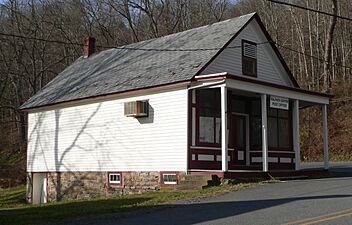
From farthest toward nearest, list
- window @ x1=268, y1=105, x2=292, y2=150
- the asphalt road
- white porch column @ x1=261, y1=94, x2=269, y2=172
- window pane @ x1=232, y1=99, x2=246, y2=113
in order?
window @ x1=268, y1=105, x2=292, y2=150
window pane @ x1=232, y1=99, x2=246, y2=113
white porch column @ x1=261, y1=94, x2=269, y2=172
the asphalt road

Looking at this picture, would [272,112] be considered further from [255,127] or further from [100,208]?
[100,208]

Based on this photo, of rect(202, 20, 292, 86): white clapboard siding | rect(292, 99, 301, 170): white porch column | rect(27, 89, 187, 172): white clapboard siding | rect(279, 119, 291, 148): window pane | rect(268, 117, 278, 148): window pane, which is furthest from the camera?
rect(279, 119, 291, 148): window pane

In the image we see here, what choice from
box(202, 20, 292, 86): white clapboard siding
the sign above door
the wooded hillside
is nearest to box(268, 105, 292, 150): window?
box(202, 20, 292, 86): white clapboard siding

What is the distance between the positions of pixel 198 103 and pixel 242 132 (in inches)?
163

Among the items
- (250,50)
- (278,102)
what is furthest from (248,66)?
(278,102)

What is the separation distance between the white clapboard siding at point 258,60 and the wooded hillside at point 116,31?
1933 cm

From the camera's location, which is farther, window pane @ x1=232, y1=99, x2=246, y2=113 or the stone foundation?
window pane @ x1=232, y1=99, x2=246, y2=113

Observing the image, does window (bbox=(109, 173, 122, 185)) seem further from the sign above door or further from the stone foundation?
the sign above door

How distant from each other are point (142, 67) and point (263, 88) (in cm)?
594

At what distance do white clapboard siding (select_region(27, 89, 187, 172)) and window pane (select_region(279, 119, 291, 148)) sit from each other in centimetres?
628

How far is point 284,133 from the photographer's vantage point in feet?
77.3

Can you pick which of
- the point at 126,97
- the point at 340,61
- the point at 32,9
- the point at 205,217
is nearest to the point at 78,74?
the point at 126,97

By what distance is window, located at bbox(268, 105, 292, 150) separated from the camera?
2283 centimetres

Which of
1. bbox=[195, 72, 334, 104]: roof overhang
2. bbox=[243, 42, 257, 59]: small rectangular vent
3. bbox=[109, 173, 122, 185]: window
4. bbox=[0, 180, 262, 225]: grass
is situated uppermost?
bbox=[243, 42, 257, 59]: small rectangular vent
